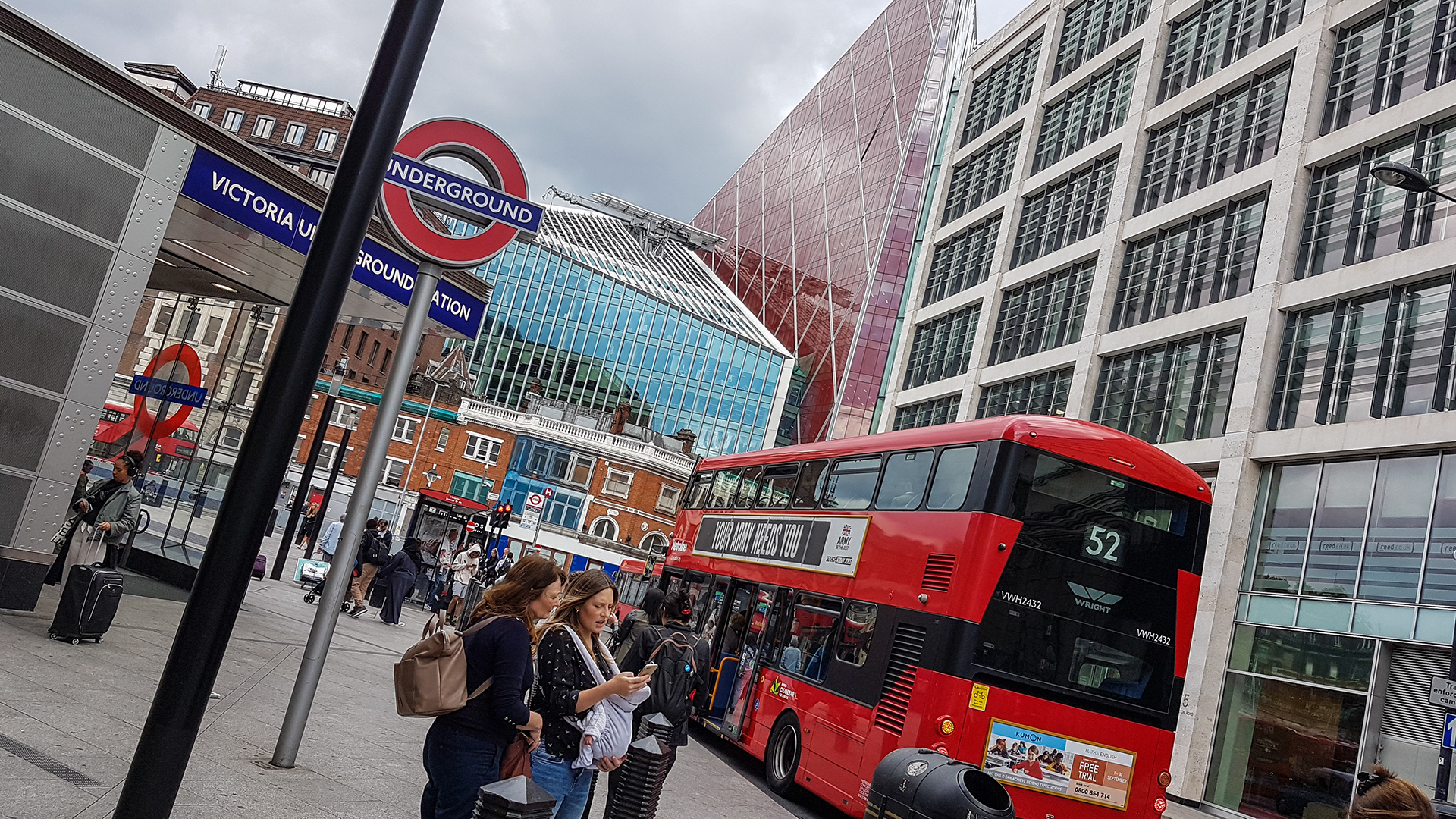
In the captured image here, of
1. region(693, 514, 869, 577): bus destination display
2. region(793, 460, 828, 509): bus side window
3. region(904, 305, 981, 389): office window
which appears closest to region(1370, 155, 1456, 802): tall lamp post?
region(693, 514, 869, 577): bus destination display

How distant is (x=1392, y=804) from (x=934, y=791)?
2.59m

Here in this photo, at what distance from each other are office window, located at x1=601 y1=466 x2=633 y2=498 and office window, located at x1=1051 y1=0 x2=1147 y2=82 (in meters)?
38.1

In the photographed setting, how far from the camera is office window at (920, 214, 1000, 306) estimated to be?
114 ft

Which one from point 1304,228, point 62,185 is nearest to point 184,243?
point 62,185

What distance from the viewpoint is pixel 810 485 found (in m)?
14.3

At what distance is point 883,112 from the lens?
68.4 metres

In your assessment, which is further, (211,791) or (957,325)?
(957,325)

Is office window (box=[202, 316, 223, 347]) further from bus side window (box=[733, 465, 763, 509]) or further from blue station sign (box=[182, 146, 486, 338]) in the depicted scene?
bus side window (box=[733, 465, 763, 509])

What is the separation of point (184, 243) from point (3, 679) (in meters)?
6.25

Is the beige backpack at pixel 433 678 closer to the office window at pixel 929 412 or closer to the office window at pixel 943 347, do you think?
the office window at pixel 929 412

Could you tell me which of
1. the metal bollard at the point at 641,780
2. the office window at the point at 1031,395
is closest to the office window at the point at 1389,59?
the office window at the point at 1031,395

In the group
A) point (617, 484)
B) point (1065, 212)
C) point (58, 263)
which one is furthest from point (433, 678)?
point (617, 484)

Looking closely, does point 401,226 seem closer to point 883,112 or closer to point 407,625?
point 407,625

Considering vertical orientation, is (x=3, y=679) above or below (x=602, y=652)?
below
